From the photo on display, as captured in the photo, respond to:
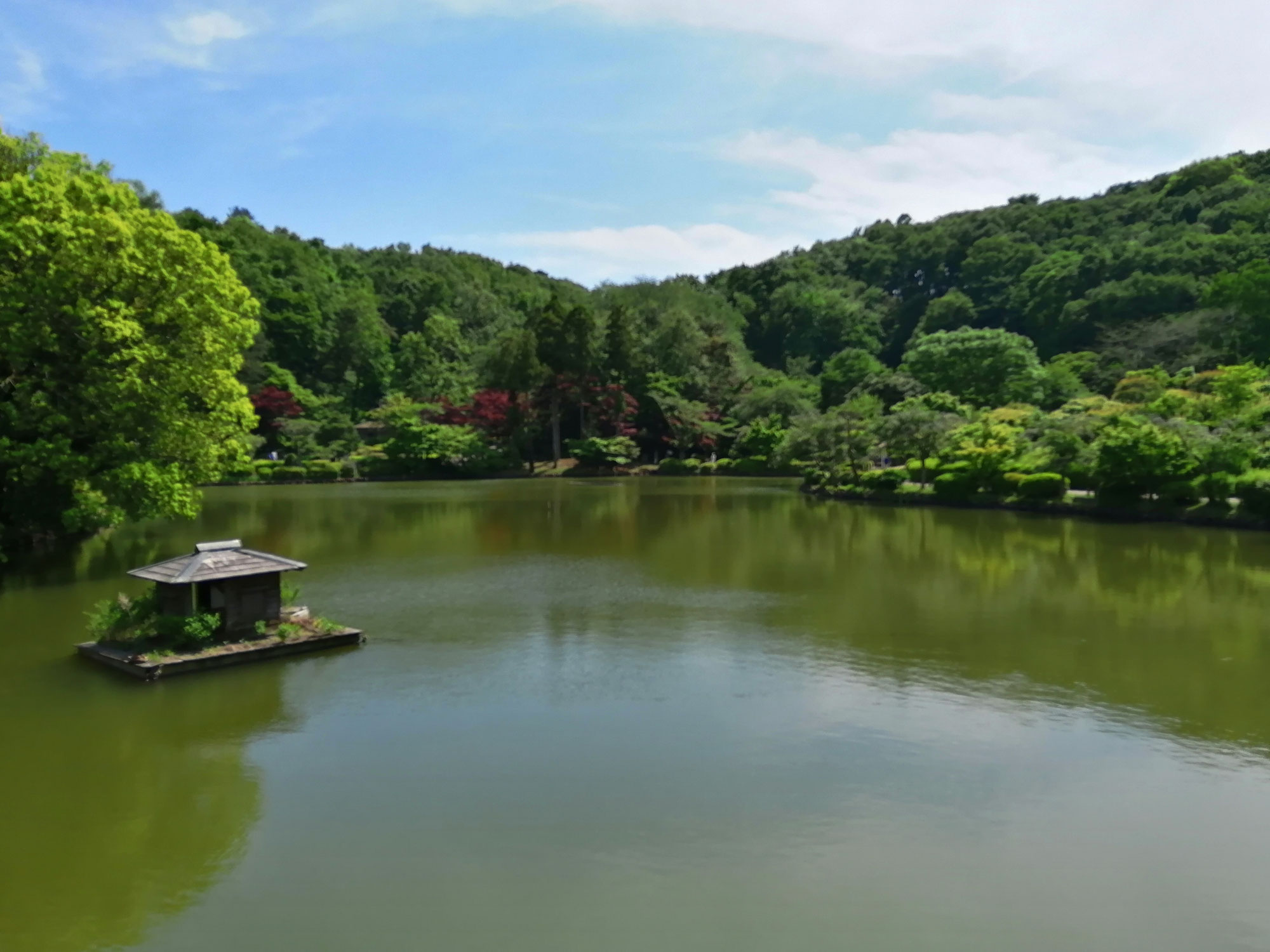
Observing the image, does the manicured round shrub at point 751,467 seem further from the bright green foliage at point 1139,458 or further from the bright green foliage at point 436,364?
the bright green foliage at point 1139,458

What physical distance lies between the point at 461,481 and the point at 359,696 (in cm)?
3450

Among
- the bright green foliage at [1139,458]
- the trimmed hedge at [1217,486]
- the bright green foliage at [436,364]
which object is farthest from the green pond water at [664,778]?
the bright green foliage at [436,364]

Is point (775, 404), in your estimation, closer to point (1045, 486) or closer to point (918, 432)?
point (918, 432)

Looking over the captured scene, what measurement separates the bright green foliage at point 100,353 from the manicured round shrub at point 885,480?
2036 centimetres

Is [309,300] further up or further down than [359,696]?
further up

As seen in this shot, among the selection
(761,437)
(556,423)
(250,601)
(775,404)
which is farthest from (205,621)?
(775,404)

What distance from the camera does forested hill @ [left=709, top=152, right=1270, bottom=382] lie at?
46.1 m

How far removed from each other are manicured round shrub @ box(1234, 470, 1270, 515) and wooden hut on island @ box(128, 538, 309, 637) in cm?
2018

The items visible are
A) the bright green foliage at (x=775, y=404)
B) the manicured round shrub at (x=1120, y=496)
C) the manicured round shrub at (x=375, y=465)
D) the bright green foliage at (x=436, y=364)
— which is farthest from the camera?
the bright green foliage at (x=436, y=364)

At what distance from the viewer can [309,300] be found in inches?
2180

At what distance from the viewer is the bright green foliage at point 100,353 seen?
13.6 meters

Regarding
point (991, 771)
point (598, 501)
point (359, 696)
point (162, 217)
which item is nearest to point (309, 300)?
point (598, 501)

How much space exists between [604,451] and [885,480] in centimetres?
1842

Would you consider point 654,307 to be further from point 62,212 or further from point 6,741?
point 6,741
